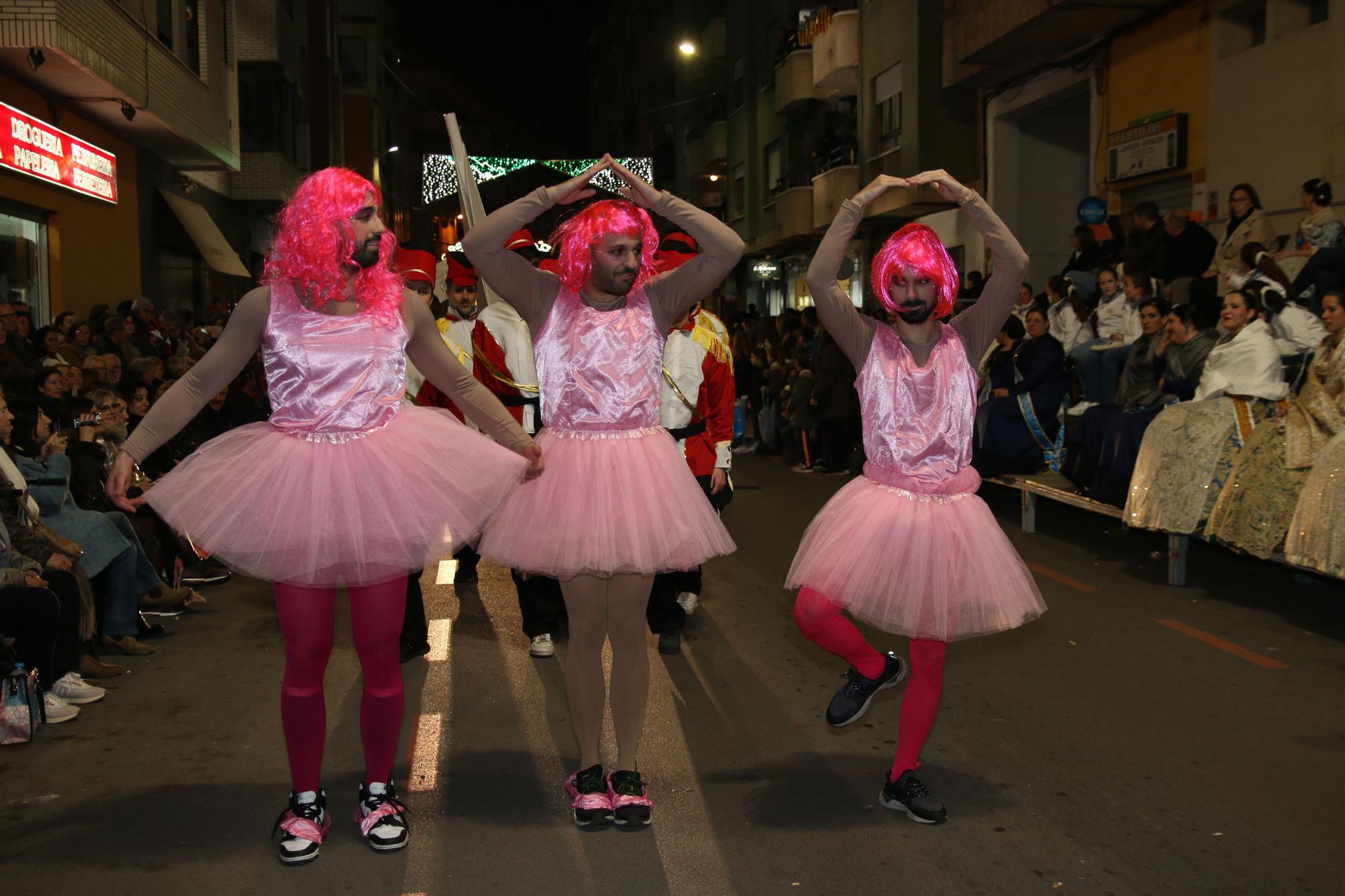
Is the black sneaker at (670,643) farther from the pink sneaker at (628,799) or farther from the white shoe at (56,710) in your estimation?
the white shoe at (56,710)

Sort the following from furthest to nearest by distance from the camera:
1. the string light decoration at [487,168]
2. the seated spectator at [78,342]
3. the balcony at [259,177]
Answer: the string light decoration at [487,168] → the balcony at [259,177] → the seated spectator at [78,342]

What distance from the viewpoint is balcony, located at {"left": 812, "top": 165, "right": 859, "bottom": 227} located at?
28.3 m

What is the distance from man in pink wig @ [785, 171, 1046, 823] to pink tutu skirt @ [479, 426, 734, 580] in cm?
49

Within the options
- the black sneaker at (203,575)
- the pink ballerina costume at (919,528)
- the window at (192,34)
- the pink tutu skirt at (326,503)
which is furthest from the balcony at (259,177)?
the pink ballerina costume at (919,528)

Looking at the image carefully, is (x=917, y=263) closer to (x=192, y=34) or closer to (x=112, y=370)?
(x=112, y=370)

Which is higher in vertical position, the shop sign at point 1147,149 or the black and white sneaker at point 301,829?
the shop sign at point 1147,149

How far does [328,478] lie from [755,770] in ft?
6.93

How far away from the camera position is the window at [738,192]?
39625mm

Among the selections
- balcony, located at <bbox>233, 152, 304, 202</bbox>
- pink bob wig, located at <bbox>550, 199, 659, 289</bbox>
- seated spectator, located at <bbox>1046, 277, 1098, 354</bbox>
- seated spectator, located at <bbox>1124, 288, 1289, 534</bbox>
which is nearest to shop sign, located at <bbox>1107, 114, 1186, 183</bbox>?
seated spectator, located at <bbox>1046, 277, 1098, 354</bbox>

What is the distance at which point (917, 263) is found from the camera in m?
4.41

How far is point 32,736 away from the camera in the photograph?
5.45m

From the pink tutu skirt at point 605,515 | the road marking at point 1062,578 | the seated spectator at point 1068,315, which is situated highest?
the seated spectator at point 1068,315

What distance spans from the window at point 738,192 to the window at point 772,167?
1989 millimetres

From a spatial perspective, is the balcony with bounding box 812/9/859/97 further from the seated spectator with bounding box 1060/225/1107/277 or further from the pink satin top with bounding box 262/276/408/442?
the pink satin top with bounding box 262/276/408/442
